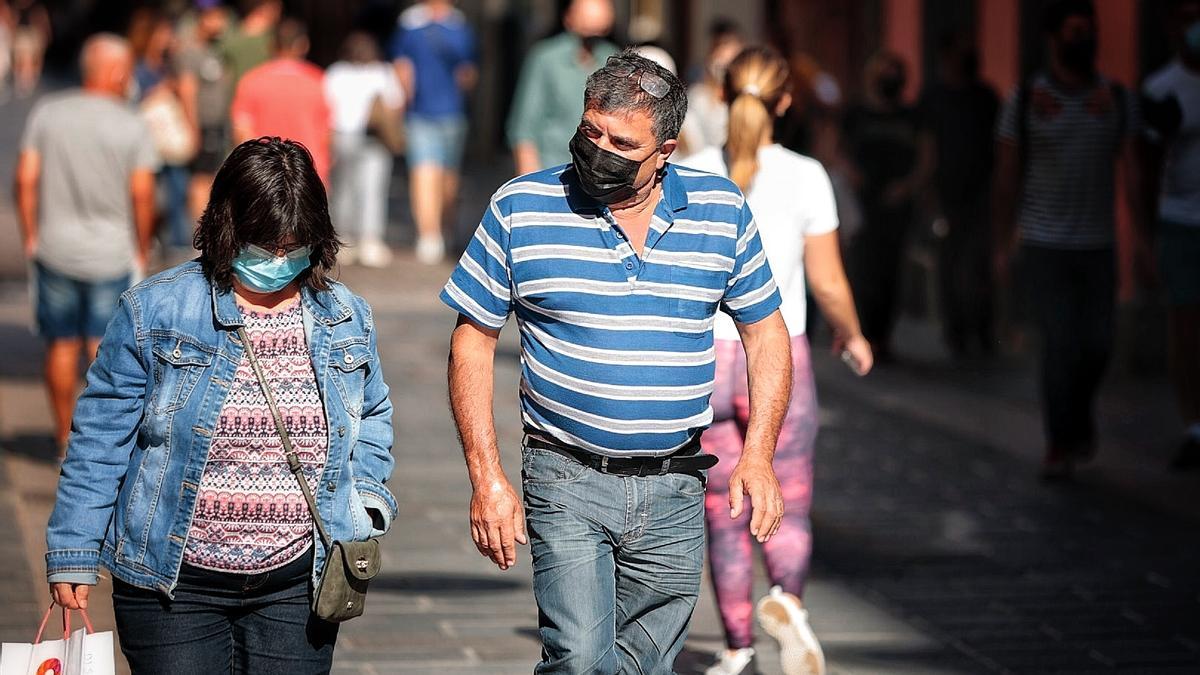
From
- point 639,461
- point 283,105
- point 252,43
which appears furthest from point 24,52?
point 639,461

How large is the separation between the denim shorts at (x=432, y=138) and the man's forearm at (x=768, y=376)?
13.8 meters

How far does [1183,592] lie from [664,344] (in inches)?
144

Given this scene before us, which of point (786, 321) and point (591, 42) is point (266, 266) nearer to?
point (786, 321)

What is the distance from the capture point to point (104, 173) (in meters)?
9.55

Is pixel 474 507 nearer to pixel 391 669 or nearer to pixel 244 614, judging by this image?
pixel 244 614

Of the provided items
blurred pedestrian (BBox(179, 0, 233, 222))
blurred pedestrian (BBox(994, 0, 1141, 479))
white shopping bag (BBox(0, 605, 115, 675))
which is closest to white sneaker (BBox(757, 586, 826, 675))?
white shopping bag (BBox(0, 605, 115, 675))

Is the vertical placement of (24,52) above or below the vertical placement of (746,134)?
below

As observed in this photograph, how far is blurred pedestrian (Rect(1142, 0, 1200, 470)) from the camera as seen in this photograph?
991cm

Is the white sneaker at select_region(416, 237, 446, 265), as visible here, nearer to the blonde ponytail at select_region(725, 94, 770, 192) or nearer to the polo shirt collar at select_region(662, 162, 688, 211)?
the blonde ponytail at select_region(725, 94, 770, 192)

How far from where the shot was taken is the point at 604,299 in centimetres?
468

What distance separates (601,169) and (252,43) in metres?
12.6

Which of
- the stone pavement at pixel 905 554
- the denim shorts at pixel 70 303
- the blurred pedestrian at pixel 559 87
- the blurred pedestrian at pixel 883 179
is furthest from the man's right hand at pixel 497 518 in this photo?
the blurred pedestrian at pixel 883 179

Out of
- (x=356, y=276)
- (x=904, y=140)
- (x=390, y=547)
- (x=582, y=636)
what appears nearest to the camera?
(x=582, y=636)

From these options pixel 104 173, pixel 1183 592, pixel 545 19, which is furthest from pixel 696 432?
pixel 545 19
